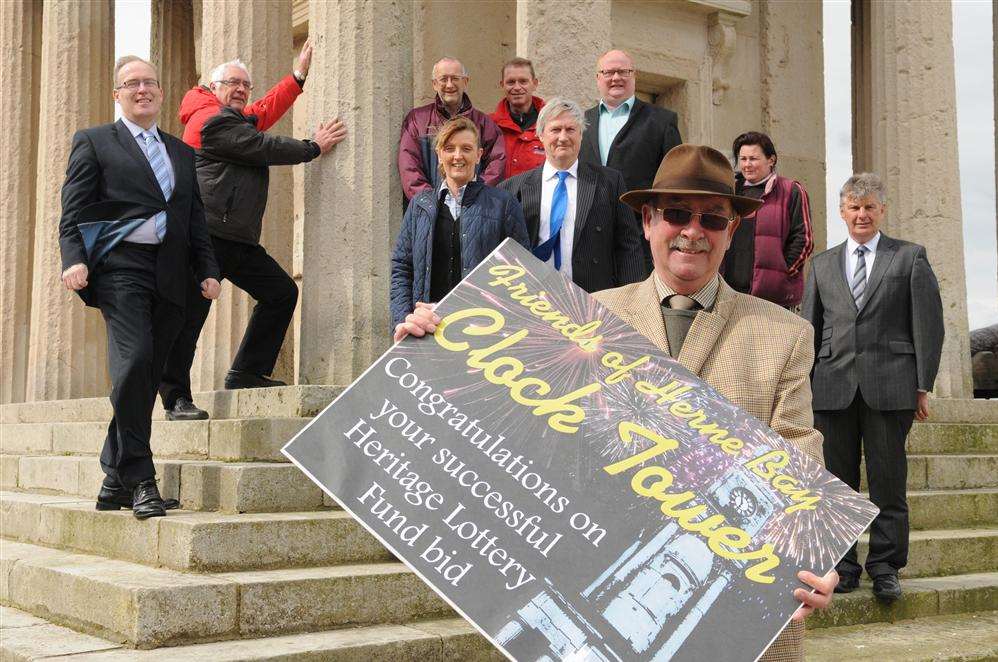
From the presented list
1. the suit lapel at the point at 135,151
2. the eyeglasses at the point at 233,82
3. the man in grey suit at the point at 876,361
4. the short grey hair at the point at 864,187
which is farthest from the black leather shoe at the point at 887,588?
the eyeglasses at the point at 233,82

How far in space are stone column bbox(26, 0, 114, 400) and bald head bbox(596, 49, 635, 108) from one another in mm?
7071

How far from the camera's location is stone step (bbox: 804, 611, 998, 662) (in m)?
5.50

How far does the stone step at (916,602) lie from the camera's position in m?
6.15

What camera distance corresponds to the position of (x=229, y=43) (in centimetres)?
916

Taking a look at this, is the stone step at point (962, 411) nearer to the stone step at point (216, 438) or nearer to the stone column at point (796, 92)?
the stone column at point (796, 92)

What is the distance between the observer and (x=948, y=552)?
723cm

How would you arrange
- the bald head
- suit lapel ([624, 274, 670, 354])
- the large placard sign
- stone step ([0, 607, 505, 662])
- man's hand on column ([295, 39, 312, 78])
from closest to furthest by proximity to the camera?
the large placard sign, suit lapel ([624, 274, 670, 354]), stone step ([0, 607, 505, 662]), the bald head, man's hand on column ([295, 39, 312, 78])

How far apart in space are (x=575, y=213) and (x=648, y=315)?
323 centimetres

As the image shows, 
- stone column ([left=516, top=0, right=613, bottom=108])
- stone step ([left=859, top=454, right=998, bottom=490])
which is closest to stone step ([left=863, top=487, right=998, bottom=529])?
stone step ([left=859, top=454, right=998, bottom=490])

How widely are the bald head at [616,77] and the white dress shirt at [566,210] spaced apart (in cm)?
93

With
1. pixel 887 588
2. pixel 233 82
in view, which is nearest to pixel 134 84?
pixel 233 82

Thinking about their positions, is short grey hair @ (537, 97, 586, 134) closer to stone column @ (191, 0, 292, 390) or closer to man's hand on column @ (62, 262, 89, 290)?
man's hand on column @ (62, 262, 89, 290)

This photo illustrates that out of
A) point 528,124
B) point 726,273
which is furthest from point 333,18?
point 726,273

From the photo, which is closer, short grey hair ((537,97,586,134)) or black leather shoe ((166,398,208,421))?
short grey hair ((537,97,586,134))
